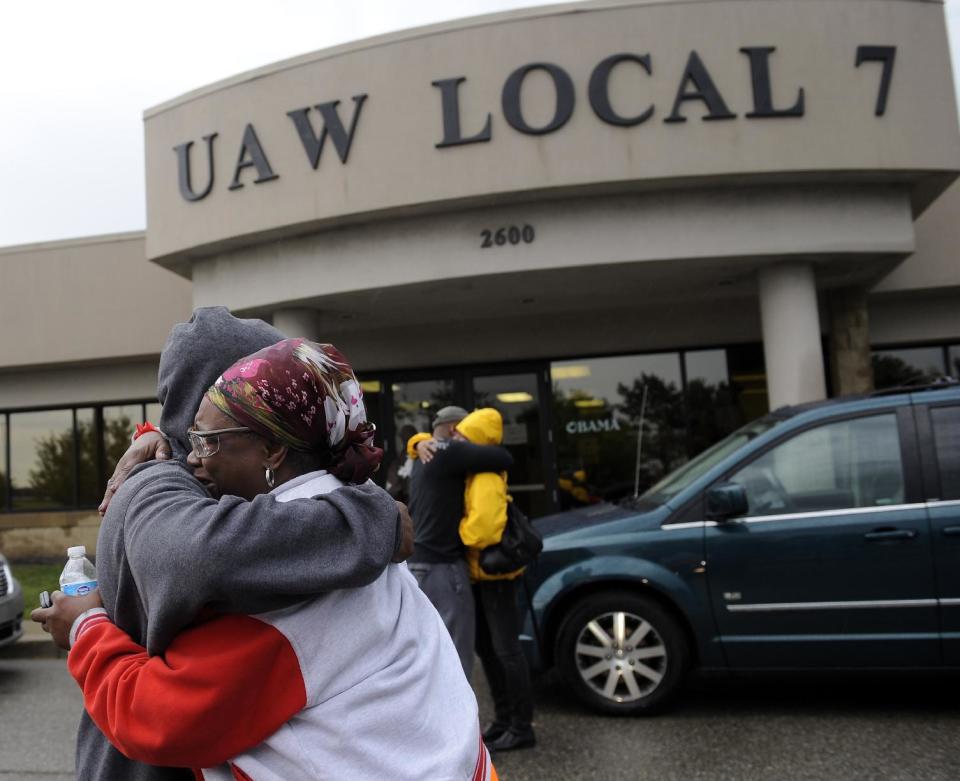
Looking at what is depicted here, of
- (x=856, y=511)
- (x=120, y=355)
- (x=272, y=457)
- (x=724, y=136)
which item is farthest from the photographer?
(x=120, y=355)

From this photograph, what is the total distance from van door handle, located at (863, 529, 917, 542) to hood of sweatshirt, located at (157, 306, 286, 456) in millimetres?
4215

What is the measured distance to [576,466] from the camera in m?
11.0

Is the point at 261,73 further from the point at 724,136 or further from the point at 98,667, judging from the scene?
the point at 98,667

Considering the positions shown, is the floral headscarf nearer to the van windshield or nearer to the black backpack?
the black backpack

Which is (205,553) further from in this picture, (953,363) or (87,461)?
(87,461)

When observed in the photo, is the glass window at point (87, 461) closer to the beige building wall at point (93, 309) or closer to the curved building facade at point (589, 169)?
the beige building wall at point (93, 309)

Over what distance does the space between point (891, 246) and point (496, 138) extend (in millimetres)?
4276

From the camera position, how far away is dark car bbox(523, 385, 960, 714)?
463 cm

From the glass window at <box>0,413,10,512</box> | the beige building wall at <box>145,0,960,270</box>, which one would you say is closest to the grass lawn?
the glass window at <box>0,413,10,512</box>

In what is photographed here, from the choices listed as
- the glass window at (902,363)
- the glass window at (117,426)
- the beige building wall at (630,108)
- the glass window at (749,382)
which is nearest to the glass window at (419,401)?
the beige building wall at (630,108)

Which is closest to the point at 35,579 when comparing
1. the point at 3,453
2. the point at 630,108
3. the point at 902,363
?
the point at 3,453

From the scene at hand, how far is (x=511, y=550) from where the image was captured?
14.6ft

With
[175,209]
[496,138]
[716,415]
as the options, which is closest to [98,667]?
[496,138]

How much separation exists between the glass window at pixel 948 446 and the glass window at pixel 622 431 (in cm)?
616
